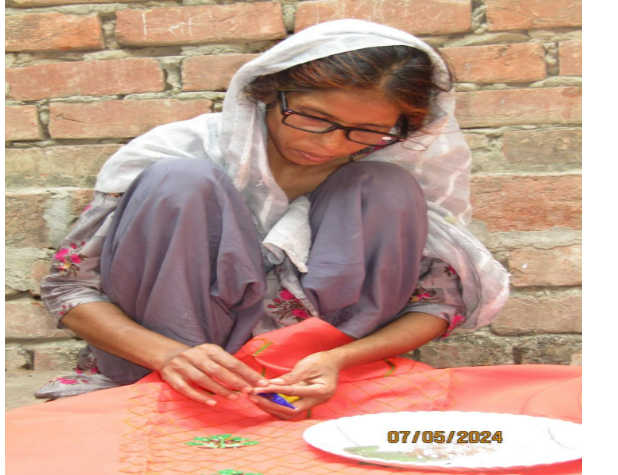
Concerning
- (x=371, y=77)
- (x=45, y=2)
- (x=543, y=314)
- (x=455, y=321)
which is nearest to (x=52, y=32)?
(x=45, y=2)

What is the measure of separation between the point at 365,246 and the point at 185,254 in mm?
394

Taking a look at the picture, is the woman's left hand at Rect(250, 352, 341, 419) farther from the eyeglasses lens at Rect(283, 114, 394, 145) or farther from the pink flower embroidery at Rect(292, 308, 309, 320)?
the eyeglasses lens at Rect(283, 114, 394, 145)

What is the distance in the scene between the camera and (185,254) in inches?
54.1

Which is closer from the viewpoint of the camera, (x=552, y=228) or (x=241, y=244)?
(x=241, y=244)

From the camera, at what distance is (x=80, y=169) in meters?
1.94

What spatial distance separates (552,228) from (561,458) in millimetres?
1031

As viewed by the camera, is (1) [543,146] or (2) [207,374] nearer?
(2) [207,374]

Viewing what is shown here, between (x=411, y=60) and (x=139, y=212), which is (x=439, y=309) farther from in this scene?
(x=139, y=212)

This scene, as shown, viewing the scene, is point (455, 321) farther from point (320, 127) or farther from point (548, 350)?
point (320, 127)

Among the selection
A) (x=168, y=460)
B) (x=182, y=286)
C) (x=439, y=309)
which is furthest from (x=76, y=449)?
(x=439, y=309)

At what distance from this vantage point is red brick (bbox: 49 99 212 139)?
193 centimetres

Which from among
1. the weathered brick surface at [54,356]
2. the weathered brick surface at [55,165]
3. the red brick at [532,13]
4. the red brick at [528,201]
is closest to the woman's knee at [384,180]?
the red brick at [528,201]

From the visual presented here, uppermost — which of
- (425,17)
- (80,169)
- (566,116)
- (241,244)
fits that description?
(425,17)

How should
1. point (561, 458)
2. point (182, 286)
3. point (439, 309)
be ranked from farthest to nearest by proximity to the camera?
point (439, 309) → point (182, 286) → point (561, 458)
